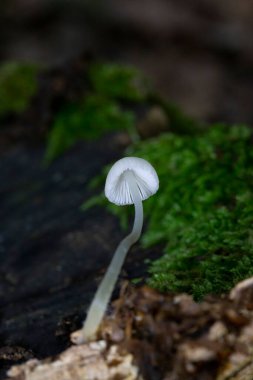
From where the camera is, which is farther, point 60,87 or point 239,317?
point 60,87

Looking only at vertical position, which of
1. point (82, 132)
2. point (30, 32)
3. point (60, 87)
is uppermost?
point (30, 32)

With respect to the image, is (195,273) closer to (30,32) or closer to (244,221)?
(244,221)

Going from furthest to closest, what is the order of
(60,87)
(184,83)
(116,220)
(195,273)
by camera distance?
(184,83)
(60,87)
(116,220)
(195,273)

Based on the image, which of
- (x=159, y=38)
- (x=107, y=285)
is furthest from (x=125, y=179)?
(x=159, y=38)

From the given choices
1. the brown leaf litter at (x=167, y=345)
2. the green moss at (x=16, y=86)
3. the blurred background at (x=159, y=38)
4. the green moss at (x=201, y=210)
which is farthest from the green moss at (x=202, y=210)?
the blurred background at (x=159, y=38)

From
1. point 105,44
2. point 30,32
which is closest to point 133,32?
point 105,44
